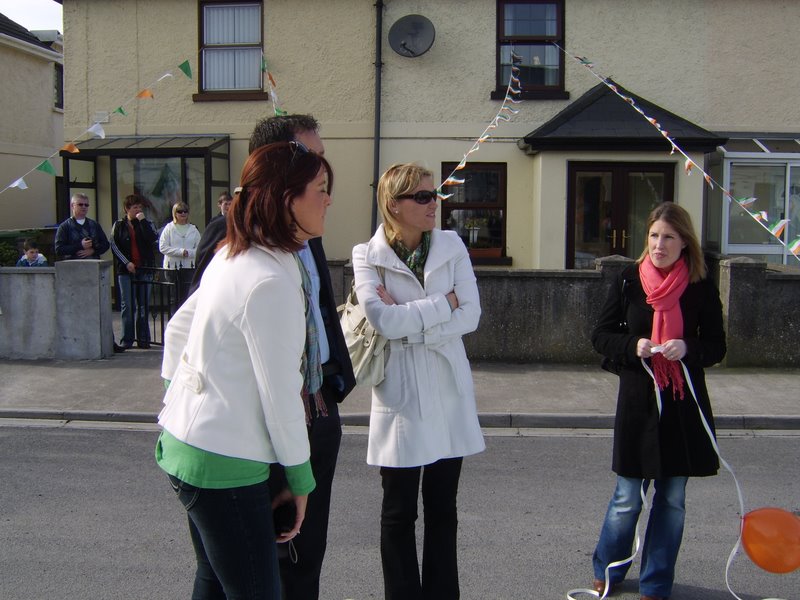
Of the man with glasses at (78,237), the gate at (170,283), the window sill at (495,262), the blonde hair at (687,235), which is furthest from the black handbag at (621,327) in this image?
the window sill at (495,262)

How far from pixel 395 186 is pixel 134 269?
7575mm

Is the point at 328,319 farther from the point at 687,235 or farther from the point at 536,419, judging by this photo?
the point at 536,419

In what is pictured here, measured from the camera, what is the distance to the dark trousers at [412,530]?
3.40m

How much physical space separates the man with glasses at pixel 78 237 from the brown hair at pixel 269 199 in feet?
28.2

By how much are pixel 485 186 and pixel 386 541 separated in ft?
35.3

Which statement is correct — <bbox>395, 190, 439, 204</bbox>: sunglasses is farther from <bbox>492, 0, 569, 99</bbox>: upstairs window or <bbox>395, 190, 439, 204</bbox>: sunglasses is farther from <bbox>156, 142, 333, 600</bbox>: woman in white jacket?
<bbox>492, 0, 569, 99</bbox>: upstairs window

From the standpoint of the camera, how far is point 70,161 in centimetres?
1413

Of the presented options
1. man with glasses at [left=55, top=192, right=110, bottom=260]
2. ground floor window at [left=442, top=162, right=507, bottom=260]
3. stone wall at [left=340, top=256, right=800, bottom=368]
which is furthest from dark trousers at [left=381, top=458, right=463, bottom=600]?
ground floor window at [left=442, top=162, right=507, bottom=260]

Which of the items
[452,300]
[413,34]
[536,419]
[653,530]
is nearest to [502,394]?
[536,419]

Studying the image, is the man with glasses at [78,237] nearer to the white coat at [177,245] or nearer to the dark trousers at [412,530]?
the white coat at [177,245]

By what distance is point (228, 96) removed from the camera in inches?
547

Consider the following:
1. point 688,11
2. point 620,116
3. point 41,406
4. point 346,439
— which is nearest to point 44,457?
point 41,406

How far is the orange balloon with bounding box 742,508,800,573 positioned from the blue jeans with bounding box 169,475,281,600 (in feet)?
6.47

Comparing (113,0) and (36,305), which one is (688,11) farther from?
(36,305)
